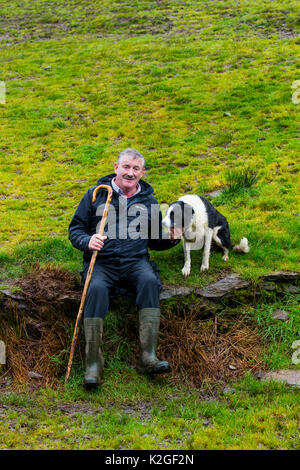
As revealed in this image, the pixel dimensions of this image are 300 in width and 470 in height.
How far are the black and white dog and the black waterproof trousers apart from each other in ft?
2.42

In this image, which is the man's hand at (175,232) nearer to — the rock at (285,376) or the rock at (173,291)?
the rock at (173,291)

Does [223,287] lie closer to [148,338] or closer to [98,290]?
[148,338]

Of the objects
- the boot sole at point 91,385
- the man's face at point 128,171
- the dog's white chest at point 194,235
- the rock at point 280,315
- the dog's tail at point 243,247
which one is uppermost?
the man's face at point 128,171

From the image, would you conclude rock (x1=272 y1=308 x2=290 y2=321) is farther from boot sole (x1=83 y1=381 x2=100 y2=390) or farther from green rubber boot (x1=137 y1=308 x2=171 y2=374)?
boot sole (x1=83 y1=381 x2=100 y2=390)

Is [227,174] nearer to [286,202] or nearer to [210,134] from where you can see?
[286,202]

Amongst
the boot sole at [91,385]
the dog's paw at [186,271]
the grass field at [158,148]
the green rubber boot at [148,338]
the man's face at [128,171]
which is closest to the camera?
the grass field at [158,148]

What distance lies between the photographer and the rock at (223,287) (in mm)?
5754

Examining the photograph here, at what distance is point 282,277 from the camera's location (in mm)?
6012

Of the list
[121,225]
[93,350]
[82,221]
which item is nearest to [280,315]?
[121,225]

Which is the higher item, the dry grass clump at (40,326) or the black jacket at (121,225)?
the black jacket at (121,225)

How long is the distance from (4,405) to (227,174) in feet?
20.9

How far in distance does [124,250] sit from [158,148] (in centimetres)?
632

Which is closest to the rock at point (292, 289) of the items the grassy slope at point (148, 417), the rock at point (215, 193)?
the grassy slope at point (148, 417)
